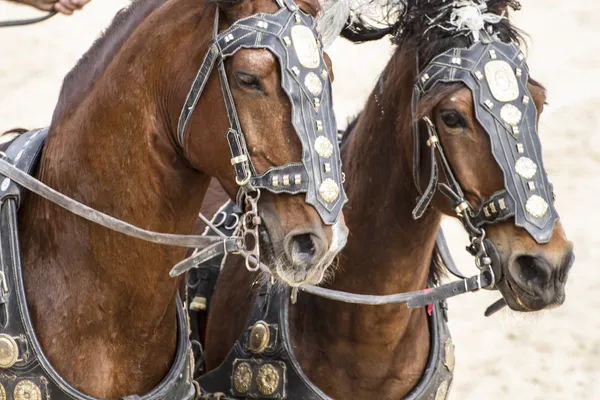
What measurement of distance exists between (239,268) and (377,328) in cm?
57

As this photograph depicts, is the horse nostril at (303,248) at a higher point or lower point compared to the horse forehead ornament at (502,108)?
lower

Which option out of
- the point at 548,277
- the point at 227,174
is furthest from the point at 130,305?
the point at 548,277

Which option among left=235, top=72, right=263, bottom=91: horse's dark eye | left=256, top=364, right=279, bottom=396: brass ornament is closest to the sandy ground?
left=256, top=364, right=279, bottom=396: brass ornament

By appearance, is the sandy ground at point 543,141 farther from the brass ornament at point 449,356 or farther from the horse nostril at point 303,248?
the horse nostril at point 303,248

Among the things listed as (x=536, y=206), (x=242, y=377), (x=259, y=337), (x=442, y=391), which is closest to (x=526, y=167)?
(x=536, y=206)

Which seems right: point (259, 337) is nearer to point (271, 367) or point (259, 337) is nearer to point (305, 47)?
point (271, 367)

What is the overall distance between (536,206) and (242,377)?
3.61ft

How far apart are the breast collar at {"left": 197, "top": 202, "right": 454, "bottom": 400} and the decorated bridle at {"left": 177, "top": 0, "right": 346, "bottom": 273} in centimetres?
82

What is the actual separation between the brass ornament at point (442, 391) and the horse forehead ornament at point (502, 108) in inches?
26.5

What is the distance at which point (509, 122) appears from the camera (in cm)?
322

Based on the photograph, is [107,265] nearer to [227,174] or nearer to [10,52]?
[227,174]

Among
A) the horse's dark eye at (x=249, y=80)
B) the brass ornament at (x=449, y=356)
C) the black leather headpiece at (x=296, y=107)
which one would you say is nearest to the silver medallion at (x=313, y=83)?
the black leather headpiece at (x=296, y=107)

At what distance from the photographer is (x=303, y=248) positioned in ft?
8.90

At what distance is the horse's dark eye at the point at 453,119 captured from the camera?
328cm
